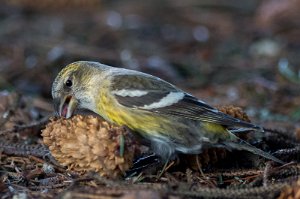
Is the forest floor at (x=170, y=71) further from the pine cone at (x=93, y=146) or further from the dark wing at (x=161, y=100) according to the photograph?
the dark wing at (x=161, y=100)

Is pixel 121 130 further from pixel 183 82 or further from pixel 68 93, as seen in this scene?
pixel 183 82

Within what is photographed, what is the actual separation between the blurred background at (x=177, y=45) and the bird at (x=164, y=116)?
5.03 feet

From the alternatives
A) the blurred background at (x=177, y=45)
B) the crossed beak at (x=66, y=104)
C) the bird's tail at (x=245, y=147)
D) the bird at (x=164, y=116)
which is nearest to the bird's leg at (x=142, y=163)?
the bird at (x=164, y=116)

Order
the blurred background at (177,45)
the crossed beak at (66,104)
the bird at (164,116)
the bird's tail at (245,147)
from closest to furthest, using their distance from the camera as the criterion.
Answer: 1. the bird's tail at (245,147)
2. the bird at (164,116)
3. the crossed beak at (66,104)
4. the blurred background at (177,45)

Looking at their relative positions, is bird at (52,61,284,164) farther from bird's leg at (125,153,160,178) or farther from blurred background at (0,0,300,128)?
blurred background at (0,0,300,128)

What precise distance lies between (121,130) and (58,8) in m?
6.42

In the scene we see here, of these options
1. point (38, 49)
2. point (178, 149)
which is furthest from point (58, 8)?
point (178, 149)

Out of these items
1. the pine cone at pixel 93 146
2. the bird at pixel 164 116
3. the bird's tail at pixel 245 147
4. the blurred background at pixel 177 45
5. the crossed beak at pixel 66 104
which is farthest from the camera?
the blurred background at pixel 177 45

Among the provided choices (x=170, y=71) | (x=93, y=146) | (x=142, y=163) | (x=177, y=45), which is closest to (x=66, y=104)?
(x=142, y=163)

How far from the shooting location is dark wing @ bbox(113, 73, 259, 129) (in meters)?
3.77

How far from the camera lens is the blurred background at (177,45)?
20.2 ft

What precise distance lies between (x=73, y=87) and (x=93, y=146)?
89 cm

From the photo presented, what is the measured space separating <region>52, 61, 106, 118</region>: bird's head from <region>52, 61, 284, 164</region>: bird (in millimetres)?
77

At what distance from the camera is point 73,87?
162 inches
